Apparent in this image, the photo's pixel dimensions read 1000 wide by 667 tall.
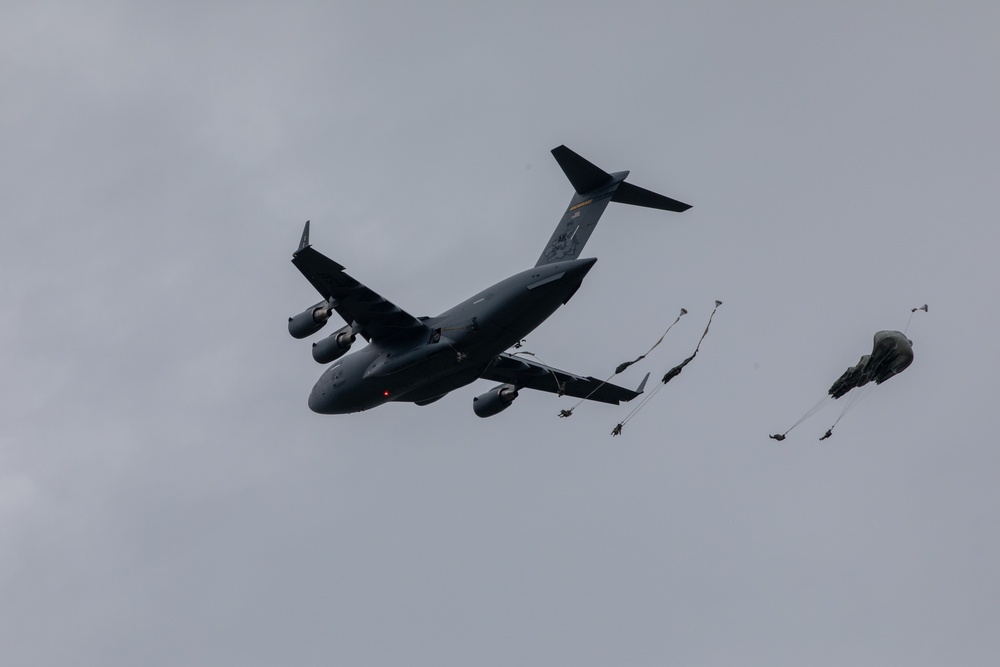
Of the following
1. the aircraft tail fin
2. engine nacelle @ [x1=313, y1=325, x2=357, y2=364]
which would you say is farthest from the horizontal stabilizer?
engine nacelle @ [x1=313, y1=325, x2=357, y2=364]

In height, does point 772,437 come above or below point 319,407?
below

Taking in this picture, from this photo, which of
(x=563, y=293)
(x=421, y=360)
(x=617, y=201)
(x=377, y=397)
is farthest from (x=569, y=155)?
(x=377, y=397)

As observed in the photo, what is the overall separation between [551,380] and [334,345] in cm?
631

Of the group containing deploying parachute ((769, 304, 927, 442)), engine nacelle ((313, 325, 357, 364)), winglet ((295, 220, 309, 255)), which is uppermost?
winglet ((295, 220, 309, 255))

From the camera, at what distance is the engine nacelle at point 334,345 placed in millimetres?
22156

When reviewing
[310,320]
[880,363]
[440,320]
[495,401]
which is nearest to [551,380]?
[495,401]

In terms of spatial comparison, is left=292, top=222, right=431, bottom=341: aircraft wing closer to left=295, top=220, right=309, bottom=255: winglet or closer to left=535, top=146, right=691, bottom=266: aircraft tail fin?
left=295, top=220, right=309, bottom=255: winglet

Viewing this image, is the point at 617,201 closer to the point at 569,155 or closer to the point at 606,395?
the point at 569,155

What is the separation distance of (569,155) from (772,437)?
7023 millimetres

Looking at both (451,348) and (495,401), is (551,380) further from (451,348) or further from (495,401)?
(451,348)

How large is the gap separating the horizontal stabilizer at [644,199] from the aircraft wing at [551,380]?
5006mm

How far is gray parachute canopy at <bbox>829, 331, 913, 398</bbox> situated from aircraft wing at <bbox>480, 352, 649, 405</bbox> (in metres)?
7.20

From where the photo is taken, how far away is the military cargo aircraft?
67.1 ft

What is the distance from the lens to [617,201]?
22.0 m
